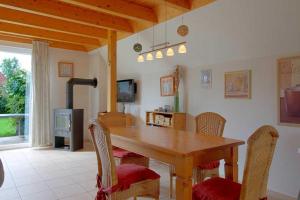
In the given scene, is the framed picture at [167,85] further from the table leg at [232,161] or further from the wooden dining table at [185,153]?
the table leg at [232,161]

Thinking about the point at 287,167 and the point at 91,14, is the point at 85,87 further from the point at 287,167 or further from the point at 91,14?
the point at 287,167

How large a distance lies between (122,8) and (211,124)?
6.76 feet

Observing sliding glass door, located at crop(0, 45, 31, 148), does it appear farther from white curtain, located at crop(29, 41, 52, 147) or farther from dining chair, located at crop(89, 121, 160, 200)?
dining chair, located at crop(89, 121, 160, 200)

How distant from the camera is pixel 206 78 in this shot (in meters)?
3.73

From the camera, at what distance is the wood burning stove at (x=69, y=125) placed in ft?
16.6

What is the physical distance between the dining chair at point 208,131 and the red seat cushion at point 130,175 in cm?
64

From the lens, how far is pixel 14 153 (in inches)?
190

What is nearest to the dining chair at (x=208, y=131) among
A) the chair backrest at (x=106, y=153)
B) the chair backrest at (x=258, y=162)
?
the chair backrest at (x=258, y=162)

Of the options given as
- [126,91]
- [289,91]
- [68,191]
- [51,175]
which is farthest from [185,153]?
[126,91]

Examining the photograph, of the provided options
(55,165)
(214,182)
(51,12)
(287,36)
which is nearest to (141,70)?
(51,12)

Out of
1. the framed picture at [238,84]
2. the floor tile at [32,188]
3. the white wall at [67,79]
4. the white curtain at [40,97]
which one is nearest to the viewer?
the floor tile at [32,188]

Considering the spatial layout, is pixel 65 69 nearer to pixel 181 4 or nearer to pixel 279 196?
pixel 181 4

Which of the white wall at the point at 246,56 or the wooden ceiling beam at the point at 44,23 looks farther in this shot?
the wooden ceiling beam at the point at 44,23

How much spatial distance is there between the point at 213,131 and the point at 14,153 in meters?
4.19
